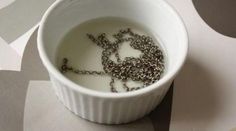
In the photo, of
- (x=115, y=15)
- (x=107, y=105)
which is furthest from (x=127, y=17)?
(x=107, y=105)

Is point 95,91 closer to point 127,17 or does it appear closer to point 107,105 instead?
point 107,105

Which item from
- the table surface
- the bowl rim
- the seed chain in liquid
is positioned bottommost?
the table surface

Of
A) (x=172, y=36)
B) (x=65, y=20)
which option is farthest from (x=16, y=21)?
(x=172, y=36)

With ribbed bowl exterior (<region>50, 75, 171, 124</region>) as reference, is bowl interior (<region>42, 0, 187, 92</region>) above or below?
above

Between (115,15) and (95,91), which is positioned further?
(115,15)

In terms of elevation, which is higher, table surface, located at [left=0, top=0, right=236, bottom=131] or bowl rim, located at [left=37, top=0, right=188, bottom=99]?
bowl rim, located at [left=37, top=0, right=188, bottom=99]
